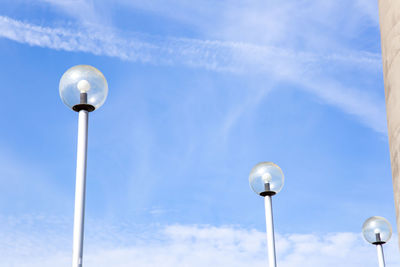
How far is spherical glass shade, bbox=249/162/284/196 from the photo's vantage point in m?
10.1

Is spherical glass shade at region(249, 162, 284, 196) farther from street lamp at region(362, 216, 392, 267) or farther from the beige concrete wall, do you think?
the beige concrete wall

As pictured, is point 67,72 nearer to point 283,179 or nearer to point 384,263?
point 283,179

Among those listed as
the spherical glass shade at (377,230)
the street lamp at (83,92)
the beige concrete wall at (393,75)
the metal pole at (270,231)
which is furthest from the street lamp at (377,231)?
the beige concrete wall at (393,75)

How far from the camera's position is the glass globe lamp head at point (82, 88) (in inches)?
288

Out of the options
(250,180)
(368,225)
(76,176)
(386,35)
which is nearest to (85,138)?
(76,176)

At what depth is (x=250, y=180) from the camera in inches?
404

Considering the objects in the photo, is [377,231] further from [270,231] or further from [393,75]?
[393,75]

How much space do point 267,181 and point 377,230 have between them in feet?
A: 13.5

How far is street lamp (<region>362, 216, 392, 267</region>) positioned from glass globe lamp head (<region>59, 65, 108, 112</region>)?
26.1 ft

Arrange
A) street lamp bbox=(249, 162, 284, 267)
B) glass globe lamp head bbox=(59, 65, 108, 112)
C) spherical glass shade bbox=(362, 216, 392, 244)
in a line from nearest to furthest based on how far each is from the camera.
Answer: glass globe lamp head bbox=(59, 65, 108, 112)
street lamp bbox=(249, 162, 284, 267)
spherical glass shade bbox=(362, 216, 392, 244)

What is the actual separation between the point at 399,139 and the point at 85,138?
5.22 meters

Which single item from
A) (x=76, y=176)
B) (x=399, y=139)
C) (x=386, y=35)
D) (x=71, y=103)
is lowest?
(x=399, y=139)

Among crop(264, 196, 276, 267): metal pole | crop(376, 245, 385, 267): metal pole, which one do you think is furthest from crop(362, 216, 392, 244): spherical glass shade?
crop(264, 196, 276, 267): metal pole

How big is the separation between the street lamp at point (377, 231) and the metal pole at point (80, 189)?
811 cm
